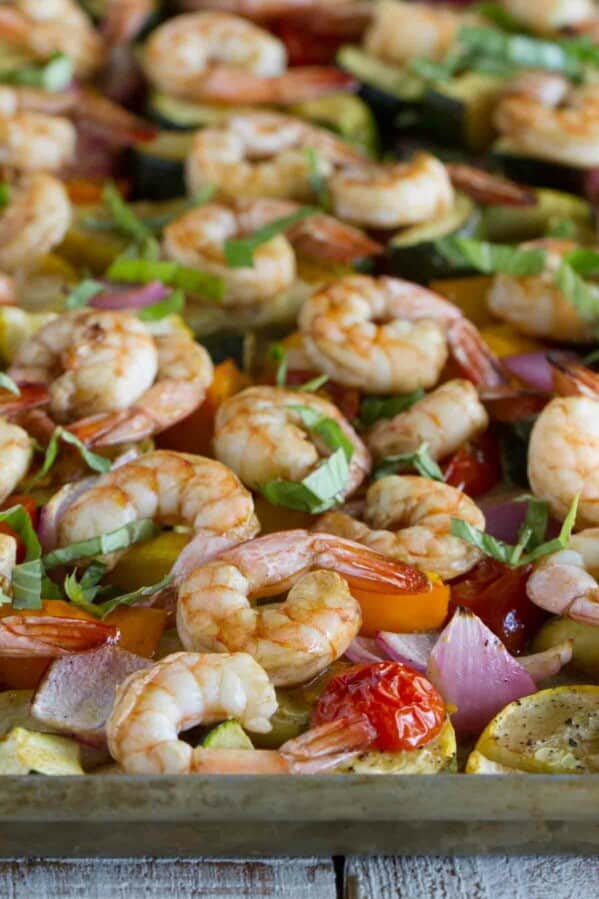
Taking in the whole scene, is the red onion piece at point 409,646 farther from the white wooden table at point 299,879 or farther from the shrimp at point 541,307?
the shrimp at point 541,307

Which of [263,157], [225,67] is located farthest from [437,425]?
[225,67]

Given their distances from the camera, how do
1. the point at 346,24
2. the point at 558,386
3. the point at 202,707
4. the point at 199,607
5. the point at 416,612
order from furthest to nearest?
the point at 346,24 → the point at 558,386 → the point at 416,612 → the point at 199,607 → the point at 202,707

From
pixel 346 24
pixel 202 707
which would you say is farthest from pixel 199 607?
pixel 346 24

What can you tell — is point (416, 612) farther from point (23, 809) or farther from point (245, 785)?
point (23, 809)

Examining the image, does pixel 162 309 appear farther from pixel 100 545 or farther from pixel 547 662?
pixel 547 662

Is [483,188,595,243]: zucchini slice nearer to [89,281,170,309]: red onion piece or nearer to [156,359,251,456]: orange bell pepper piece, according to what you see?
[89,281,170,309]: red onion piece

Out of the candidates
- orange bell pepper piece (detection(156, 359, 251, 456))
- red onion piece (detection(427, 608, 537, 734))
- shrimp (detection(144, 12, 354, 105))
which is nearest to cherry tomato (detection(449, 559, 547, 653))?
red onion piece (detection(427, 608, 537, 734))
